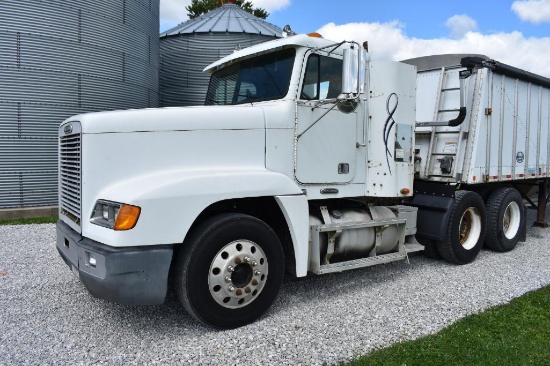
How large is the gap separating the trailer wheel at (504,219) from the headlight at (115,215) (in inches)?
231

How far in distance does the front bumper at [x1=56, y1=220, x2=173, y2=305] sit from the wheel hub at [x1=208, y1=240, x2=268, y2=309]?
1.51 feet

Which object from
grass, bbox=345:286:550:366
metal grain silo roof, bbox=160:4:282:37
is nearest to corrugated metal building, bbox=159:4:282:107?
metal grain silo roof, bbox=160:4:282:37

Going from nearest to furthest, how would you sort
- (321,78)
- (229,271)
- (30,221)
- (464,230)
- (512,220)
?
(229,271) < (321,78) < (464,230) < (512,220) < (30,221)

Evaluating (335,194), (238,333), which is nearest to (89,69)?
(335,194)

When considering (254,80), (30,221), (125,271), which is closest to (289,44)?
(254,80)

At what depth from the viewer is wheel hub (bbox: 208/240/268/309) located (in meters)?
3.81

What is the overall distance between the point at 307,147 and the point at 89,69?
7.38 meters

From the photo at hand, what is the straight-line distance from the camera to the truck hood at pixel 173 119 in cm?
366

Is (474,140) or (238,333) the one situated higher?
(474,140)

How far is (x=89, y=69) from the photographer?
9883 millimetres

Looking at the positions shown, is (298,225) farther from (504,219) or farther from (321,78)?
(504,219)

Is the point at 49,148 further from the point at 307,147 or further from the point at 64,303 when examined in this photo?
the point at 307,147

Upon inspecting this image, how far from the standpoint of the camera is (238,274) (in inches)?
156

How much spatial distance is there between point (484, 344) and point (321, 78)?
9.88ft
